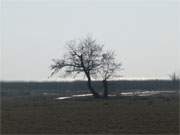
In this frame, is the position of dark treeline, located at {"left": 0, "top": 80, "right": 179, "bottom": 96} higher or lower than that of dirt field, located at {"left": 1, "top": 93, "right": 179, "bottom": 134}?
higher

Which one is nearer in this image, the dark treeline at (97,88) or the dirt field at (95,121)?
the dirt field at (95,121)

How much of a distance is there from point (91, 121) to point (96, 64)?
25887 mm

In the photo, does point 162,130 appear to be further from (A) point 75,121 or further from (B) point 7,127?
(B) point 7,127

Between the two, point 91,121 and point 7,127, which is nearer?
point 7,127

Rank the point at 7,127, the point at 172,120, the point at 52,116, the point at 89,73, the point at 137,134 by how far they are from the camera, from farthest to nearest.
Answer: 1. the point at 89,73
2. the point at 52,116
3. the point at 172,120
4. the point at 7,127
5. the point at 137,134

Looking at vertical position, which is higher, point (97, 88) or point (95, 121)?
point (97, 88)

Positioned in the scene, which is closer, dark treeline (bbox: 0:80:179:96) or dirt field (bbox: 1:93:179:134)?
dirt field (bbox: 1:93:179:134)

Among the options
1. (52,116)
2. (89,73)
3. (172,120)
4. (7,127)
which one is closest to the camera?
(7,127)

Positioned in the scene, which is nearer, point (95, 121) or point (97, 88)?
point (95, 121)

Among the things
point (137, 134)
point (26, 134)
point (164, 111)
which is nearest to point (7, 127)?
point (26, 134)

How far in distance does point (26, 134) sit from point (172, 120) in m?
6.71

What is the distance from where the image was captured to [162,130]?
784 inches

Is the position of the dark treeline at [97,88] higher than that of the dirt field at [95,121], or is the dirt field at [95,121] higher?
the dark treeline at [97,88]

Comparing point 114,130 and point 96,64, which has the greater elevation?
point 96,64
